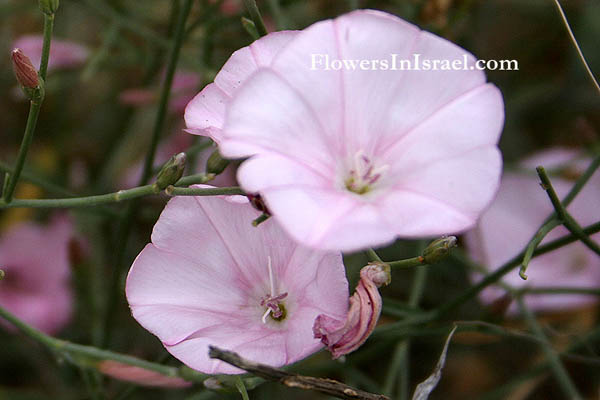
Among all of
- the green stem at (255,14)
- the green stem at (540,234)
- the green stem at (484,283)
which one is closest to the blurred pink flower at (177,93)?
the green stem at (255,14)

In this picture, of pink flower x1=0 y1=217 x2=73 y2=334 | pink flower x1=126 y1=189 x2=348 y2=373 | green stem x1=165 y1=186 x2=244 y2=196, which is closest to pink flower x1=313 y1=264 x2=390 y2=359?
pink flower x1=126 y1=189 x2=348 y2=373

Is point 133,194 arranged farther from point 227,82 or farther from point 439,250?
point 439,250

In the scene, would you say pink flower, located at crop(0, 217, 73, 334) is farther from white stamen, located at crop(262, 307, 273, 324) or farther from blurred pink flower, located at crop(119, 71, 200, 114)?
white stamen, located at crop(262, 307, 273, 324)

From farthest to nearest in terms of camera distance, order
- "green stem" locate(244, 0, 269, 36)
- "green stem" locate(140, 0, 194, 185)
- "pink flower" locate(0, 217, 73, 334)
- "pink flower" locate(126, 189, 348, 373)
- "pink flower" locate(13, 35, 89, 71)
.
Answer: "pink flower" locate(0, 217, 73, 334), "pink flower" locate(13, 35, 89, 71), "green stem" locate(140, 0, 194, 185), "green stem" locate(244, 0, 269, 36), "pink flower" locate(126, 189, 348, 373)

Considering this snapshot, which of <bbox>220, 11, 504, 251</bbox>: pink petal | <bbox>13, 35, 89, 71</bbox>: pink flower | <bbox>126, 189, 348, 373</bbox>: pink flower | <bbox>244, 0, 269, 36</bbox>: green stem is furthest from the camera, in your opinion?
<bbox>13, 35, 89, 71</bbox>: pink flower

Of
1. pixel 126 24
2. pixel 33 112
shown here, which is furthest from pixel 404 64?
pixel 126 24

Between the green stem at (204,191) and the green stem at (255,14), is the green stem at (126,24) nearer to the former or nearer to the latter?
the green stem at (255,14)
